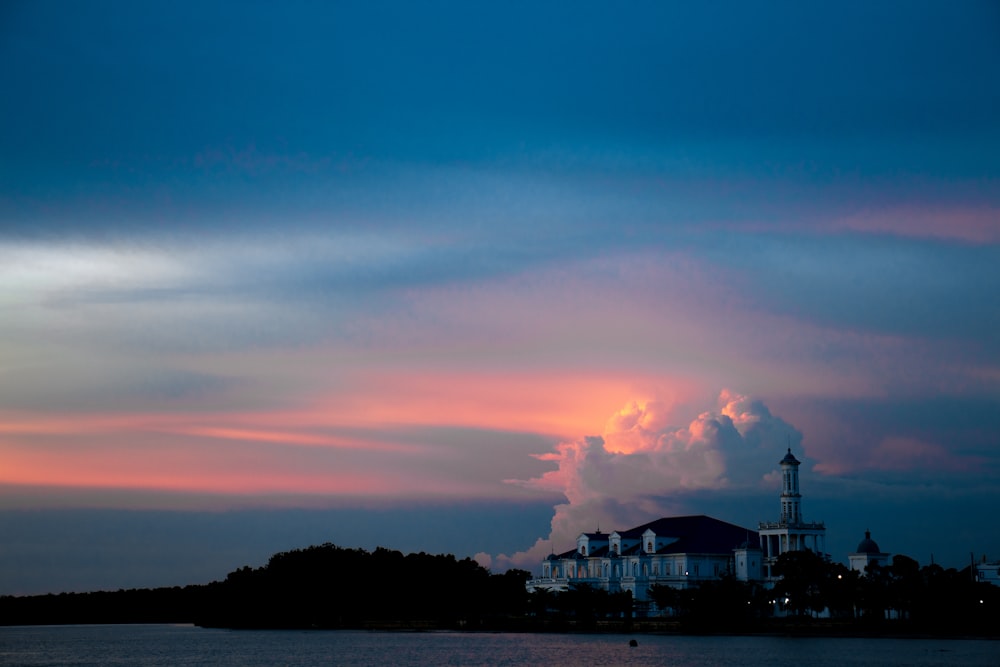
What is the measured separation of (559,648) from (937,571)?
4381 centimetres

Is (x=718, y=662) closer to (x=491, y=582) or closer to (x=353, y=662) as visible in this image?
(x=353, y=662)

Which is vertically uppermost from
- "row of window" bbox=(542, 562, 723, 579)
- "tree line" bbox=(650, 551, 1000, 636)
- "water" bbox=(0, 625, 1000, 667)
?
"row of window" bbox=(542, 562, 723, 579)

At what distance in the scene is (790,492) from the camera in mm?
170250

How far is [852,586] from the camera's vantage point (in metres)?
137

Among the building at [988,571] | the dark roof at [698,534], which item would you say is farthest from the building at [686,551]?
the building at [988,571]

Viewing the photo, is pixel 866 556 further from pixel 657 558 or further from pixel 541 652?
pixel 541 652

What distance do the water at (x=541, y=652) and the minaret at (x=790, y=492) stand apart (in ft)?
120

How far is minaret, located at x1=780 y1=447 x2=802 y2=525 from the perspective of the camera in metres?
170

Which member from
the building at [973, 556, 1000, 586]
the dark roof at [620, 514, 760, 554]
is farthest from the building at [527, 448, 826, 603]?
the building at [973, 556, 1000, 586]

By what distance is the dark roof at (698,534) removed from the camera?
174 meters

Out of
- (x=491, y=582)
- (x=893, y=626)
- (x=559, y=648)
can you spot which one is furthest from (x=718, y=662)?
(x=491, y=582)

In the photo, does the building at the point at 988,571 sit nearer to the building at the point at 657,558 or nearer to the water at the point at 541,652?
the building at the point at 657,558

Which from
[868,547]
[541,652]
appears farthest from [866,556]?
[541,652]

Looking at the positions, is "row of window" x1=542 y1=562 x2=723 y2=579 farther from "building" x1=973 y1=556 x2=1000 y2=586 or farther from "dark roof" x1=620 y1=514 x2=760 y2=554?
"building" x1=973 y1=556 x2=1000 y2=586
